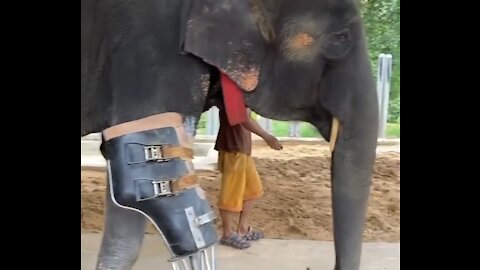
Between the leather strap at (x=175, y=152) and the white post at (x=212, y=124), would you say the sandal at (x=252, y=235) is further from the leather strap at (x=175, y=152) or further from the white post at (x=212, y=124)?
the white post at (x=212, y=124)

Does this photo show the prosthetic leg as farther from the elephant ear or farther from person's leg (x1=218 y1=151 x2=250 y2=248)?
person's leg (x1=218 y1=151 x2=250 y2=248)

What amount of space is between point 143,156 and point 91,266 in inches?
32.5

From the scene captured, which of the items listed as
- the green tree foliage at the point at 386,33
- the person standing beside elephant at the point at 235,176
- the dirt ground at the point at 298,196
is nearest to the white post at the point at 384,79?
the green tree foliage at the point at 386,33

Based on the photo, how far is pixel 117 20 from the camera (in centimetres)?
120

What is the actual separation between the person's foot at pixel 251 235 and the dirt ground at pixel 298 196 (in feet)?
0.26

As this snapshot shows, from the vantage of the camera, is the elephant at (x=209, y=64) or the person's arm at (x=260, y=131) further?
the person's arm at (x=260, y=131)

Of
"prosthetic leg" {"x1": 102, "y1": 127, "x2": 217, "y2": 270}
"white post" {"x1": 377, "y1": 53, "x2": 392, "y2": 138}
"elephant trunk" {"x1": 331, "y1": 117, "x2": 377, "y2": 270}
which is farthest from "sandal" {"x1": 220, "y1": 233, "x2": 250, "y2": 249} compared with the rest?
"white post" {"x1": 377, "y1": 53, "x2": 392, "y2": 138}

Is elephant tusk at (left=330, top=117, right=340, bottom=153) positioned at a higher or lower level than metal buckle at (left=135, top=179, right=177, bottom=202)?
higher

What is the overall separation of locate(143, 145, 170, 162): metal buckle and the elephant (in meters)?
0.04

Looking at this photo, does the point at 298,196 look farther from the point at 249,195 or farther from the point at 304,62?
the point at 304,62

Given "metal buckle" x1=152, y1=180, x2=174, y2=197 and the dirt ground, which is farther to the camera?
the dirt ground

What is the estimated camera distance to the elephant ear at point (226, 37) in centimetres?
117

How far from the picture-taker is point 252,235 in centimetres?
221

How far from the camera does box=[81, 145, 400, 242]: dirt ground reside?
2.43 metres
